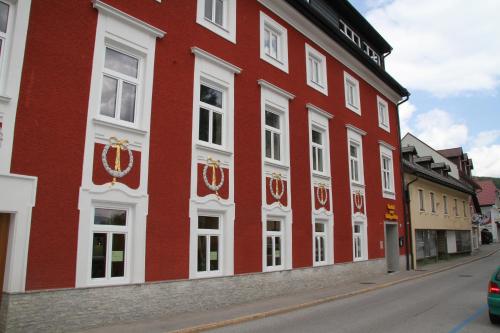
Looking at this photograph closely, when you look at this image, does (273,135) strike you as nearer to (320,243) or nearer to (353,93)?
(320,243)

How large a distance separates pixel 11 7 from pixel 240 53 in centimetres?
670

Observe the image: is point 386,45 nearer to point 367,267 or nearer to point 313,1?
point 313,1

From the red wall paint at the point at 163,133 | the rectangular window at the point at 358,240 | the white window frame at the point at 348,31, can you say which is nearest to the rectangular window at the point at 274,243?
the red wall paint at the point at 163,133

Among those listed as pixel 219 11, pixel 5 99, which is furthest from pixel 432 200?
pixel 5 99

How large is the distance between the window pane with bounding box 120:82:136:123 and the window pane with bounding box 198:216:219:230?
3219mm

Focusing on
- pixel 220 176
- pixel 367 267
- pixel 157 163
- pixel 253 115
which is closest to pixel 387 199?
pixel 367 267

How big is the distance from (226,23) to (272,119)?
3.58 m

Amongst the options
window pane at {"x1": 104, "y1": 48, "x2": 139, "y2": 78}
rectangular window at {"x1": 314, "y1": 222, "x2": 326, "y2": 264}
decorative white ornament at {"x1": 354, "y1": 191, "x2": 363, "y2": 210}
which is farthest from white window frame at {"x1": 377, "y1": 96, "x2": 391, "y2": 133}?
window pane at {"x1": 104, "y1": 48, "x2": 139, "y2": 78}

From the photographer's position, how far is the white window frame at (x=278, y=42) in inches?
556

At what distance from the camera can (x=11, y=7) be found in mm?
7883

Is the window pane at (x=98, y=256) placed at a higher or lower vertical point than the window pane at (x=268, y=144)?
lower

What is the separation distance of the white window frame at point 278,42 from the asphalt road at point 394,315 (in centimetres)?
829

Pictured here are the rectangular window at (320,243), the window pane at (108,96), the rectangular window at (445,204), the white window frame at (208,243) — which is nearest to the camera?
the window pane at (108,96)

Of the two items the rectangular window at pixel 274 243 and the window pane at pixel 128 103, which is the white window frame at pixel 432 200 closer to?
the rectangular window at pixel 274 243
